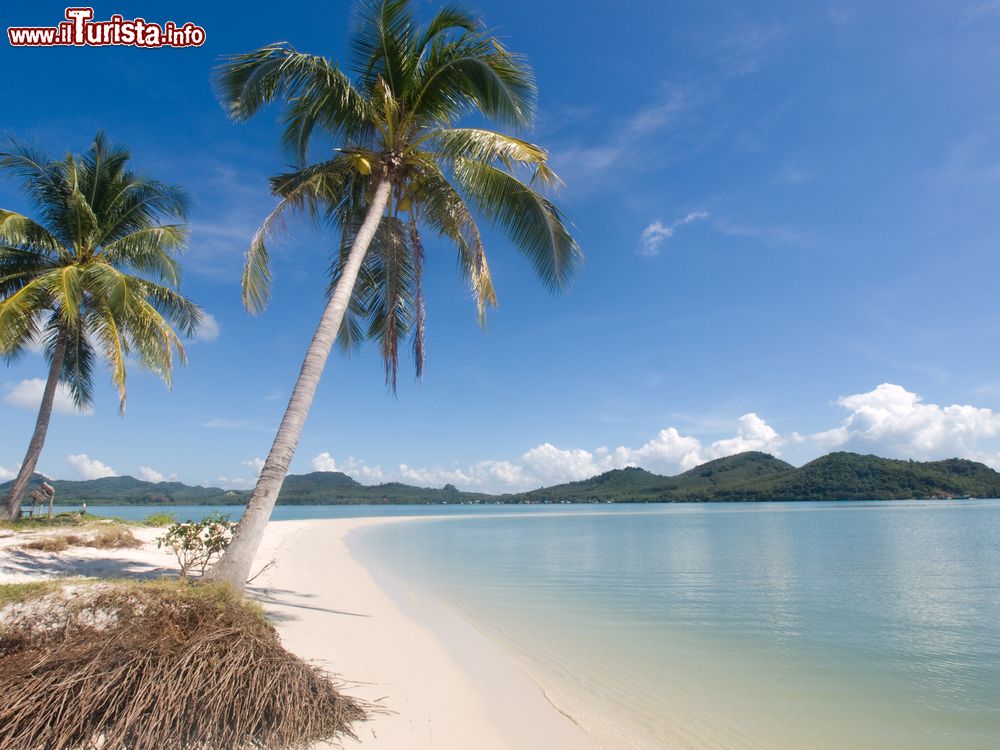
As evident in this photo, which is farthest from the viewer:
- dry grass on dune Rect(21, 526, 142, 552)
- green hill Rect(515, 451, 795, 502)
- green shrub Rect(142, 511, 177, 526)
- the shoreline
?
A: green hill Rect(515, 451, 795, 502)

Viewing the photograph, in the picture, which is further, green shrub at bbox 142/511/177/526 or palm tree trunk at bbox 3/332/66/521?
green shrub at bbox 142/511/177/526

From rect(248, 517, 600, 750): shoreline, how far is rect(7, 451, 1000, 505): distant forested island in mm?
70755

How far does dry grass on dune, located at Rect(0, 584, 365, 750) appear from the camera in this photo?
2.98m

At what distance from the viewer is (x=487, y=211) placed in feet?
29.6

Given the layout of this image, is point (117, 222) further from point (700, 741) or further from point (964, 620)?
point (964, 620)

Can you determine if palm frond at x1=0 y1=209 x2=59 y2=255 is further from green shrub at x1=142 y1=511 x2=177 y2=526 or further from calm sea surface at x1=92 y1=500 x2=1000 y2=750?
calm sea surface at x1=92 y1=500 x2=1000 y2=750

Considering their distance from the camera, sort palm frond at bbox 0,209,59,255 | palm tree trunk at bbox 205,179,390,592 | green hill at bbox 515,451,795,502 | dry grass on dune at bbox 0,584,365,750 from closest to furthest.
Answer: dry grass on dune at bbox 0,584,365,750 < palm tree trunk at bbox 205,179,390,592 < palm frond at bbox 0,209,59,255 < green hill at bbox 515,451,795,502

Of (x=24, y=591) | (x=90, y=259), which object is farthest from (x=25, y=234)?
(x=24, y=591)

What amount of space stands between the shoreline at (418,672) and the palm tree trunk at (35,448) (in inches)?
317

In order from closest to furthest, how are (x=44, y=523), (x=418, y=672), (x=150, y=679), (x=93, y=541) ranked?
(x=150, y=679) → (x=418, y=672) → (x=93, y=541) → (x=44, y=523)

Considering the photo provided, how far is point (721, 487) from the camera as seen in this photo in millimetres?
126438

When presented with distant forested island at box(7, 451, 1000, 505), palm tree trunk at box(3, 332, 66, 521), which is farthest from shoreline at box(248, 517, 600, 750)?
distant forested island at box(7, 451, 1000, 505)

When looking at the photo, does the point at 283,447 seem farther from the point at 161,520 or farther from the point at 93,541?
the point at 161,520

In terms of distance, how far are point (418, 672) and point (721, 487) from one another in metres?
135
